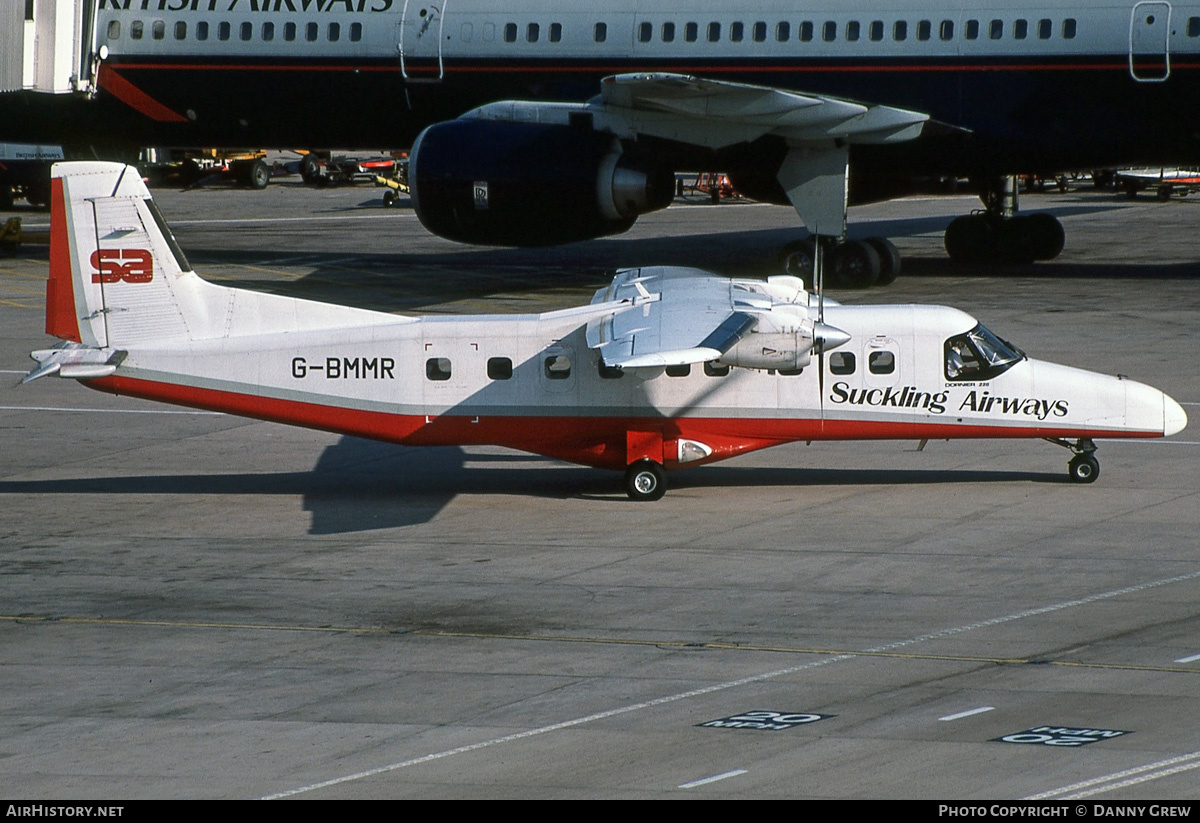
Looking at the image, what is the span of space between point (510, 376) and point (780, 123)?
16090mm

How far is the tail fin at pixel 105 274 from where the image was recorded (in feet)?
78.8

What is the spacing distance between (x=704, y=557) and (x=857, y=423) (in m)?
4.66

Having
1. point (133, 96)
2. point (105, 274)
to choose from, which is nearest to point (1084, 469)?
point (105, 274)

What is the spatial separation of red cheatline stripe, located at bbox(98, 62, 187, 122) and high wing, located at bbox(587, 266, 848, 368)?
1015 inches

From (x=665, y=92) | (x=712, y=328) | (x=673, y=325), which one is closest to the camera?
(x=712, y=328)

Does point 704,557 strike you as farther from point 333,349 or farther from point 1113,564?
point 333,349

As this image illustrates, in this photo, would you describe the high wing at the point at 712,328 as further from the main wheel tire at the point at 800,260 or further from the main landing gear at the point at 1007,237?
the main landing gear at the point at 1007,237

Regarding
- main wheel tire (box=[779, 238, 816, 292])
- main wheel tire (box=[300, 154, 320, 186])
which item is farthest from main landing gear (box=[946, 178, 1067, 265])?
main wheel tire (box=[300, 154, 320, 186])

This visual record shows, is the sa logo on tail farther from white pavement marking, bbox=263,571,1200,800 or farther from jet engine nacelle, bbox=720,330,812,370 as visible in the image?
white pavement marking, bbox=263,571,1200,800

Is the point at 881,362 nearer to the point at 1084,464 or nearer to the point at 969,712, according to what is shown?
the point at 1084,464

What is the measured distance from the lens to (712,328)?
21.5 m

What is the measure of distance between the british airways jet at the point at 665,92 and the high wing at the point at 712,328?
13.1 meters

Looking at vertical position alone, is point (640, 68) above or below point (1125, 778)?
above

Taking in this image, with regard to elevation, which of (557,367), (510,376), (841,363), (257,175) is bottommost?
(510,376)
